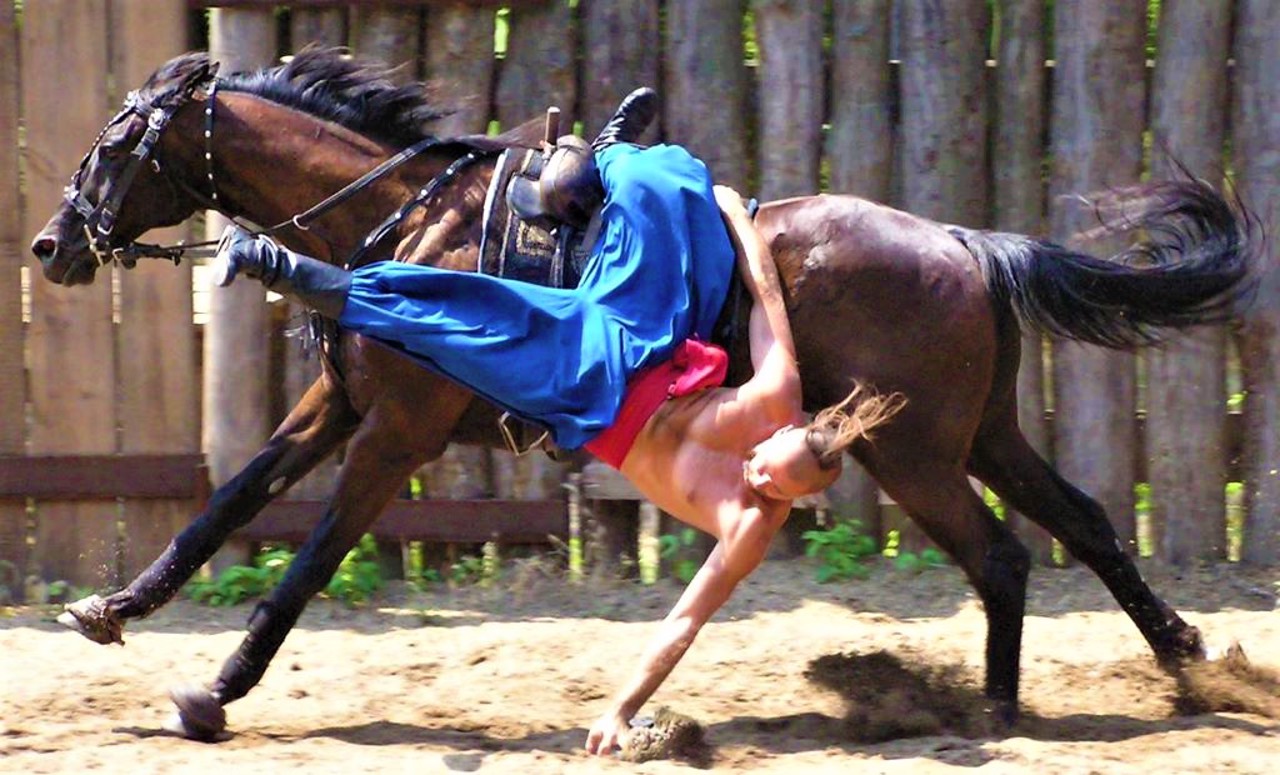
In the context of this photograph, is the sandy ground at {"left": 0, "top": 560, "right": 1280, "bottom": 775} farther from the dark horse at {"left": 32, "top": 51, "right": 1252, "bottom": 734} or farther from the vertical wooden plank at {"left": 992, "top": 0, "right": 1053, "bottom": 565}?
the vertical wooden plank at {"left": 992, "top": 0, "right": 1053, "bottom": 565}

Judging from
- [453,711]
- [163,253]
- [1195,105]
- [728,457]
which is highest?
[1195,105]

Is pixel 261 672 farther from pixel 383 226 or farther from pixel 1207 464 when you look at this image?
pixel 1207 464

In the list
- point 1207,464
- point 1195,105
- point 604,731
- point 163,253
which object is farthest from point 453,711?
point 1195,105

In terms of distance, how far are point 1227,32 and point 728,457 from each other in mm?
2803

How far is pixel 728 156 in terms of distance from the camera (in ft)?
20.7

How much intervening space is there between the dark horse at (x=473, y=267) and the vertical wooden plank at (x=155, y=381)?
39.4 inches

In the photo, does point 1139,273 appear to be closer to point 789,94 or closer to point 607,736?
point 789,94

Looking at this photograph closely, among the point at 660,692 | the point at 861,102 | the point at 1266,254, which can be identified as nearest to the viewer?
the point at 660,692

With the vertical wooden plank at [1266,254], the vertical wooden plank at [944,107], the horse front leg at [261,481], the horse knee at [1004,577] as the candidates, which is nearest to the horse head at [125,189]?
the horse front leg at [261,481]

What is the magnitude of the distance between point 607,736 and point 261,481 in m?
1.43

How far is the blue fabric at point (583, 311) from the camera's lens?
4.65m

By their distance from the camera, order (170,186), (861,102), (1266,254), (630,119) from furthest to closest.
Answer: (861,102) → (1266,254) → (170,186) → (630,119)

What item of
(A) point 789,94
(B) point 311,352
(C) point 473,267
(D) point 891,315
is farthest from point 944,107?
(B) point 311,352

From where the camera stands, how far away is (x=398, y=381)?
498cm
